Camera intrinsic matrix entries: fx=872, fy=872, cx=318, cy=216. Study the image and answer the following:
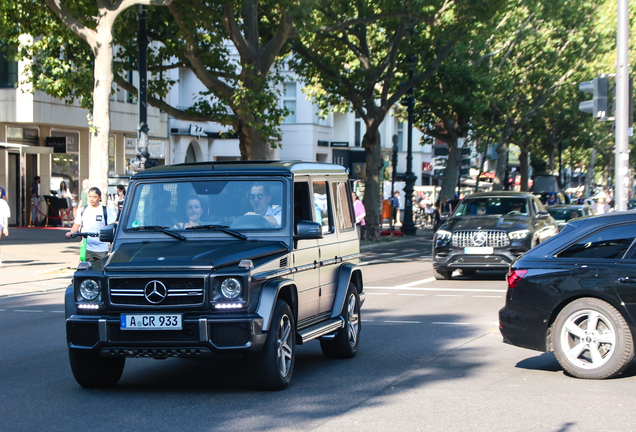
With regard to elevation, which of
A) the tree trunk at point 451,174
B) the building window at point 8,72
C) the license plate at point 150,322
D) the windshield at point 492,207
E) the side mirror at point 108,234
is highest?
the building window at point 8,72

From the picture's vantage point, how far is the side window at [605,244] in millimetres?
7715

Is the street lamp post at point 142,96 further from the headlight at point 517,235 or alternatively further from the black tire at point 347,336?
the black tire at point 347,336

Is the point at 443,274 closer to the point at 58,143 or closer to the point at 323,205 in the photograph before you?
the point at 323,205

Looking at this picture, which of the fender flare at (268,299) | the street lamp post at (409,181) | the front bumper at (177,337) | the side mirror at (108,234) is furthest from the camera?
the street lamp post at (409,181)

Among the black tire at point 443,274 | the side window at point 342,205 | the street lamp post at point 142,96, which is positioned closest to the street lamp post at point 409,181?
the street lamp post at point 142,96

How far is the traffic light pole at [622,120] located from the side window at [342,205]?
230 inches

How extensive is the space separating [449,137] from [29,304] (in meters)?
28.4

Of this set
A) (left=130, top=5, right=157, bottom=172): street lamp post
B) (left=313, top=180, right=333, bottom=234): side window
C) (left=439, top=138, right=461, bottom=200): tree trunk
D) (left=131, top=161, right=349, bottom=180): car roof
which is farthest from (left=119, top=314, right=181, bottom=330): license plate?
(left=439, top=138, right=461, bottom=200): tree trunk

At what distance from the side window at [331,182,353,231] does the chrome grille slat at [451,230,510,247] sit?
7.67 metres

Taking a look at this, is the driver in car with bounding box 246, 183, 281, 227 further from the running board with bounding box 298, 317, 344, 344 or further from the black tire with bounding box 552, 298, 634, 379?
the black tire with bounding box 552, 298, 634, 379

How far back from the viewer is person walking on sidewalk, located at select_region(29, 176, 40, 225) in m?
33.6

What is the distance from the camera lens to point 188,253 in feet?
22.3

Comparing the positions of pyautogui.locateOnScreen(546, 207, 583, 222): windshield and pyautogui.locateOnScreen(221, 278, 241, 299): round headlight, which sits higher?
pyautogui.locateOnScreen(546, 207, 583, 222): windshield

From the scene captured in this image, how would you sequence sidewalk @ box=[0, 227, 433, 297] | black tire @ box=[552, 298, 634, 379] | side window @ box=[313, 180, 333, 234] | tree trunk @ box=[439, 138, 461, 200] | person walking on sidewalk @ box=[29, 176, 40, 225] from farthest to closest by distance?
tree trunk @ box=[439, 138, 461, 200] < person walking on sidewalk @ box=[29, 176, 40, 225] < sidewalk @ box=[0, 227, 433, 297] < side window @ box=[313, 180, 333, 234] < black tire @ box=[552, 298, 634, 379]
